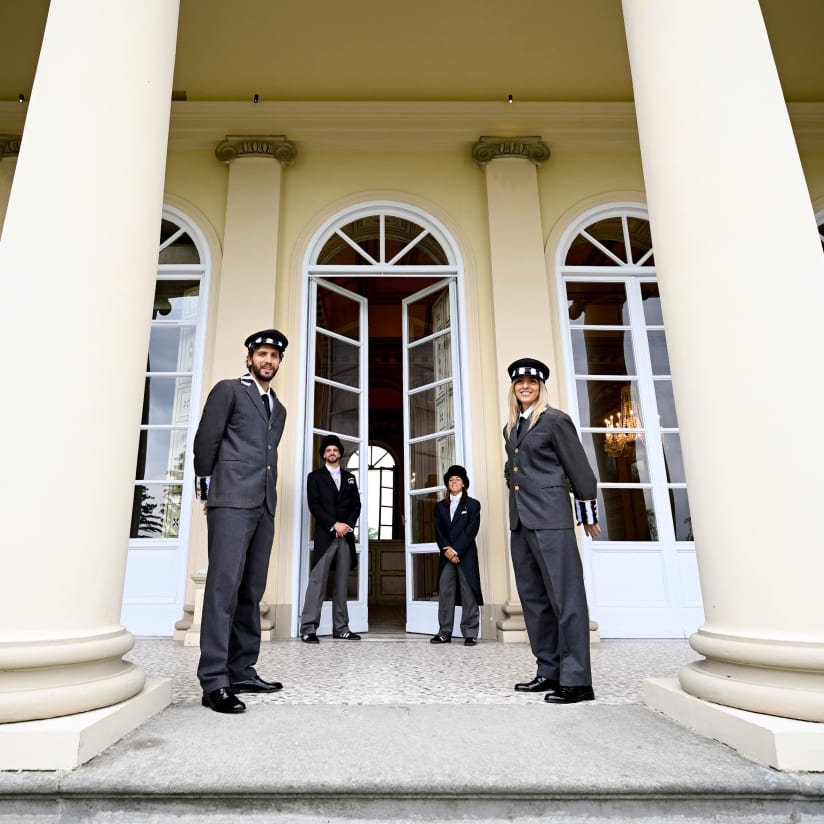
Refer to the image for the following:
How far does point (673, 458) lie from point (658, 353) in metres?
0.95

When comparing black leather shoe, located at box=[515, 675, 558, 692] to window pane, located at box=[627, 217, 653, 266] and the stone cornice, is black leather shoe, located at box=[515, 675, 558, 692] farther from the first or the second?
the stone cornice

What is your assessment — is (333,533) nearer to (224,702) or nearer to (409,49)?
Answer: (224,702)

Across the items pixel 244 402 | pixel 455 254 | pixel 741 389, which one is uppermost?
pixel 455 254

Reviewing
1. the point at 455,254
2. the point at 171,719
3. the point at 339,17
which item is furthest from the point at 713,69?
the point at 339,17

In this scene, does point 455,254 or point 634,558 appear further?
point 455,254

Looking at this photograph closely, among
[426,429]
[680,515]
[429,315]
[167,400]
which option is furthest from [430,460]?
[167,400]

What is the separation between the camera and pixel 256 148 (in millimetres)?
5379

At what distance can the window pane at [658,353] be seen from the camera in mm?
5244

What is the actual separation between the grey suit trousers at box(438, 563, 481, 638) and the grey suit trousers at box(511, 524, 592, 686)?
71.6 inches

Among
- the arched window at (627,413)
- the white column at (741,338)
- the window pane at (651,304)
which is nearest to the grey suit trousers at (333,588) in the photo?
the arched window at (627,413)

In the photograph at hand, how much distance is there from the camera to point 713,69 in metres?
2.12

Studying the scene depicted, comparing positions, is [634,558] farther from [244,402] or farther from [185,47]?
[185,47]

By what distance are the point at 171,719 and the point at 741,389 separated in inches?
82.1

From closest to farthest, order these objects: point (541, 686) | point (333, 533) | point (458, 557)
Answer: point (541, 686)
point (458, 557)
point (333, 533)
